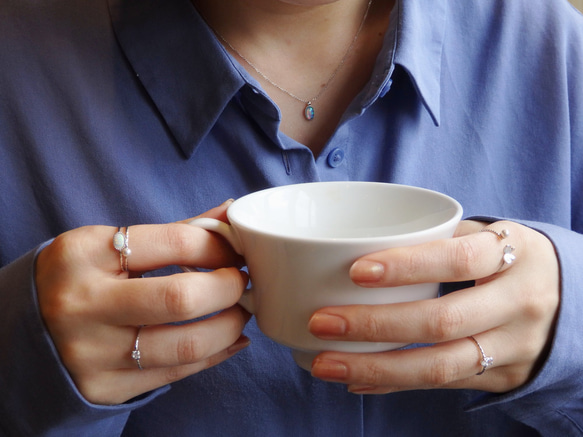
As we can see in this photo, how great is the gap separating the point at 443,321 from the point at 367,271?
0.35ft

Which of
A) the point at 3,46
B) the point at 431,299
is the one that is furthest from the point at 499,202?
the point at 3,46

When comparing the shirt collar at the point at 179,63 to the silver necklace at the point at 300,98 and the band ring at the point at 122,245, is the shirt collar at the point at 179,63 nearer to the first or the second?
the silver necklace at the point at 300,98

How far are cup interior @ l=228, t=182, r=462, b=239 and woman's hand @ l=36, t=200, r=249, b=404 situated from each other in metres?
0.10

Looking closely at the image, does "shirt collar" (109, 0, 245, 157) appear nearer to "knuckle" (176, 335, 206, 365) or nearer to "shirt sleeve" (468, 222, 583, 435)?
"knuckle" (176, 335, 206, 365)

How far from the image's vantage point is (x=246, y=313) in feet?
1.94

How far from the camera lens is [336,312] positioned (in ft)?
1.61

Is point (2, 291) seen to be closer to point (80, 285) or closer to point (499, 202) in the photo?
point (80, 285)

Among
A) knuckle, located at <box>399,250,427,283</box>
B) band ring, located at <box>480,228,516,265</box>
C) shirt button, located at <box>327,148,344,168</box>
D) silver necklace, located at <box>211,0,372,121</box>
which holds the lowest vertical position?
band ring, located at <box>480,228,516,265</box>

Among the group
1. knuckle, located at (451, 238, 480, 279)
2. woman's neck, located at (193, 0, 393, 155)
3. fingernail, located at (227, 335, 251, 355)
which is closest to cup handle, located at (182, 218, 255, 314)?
fingernail, located at (227, 335, 251, 355)

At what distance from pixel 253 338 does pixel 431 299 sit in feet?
1.10

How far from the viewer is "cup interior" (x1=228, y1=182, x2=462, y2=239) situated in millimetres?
622

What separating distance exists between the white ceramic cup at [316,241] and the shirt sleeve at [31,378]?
20 centimetres

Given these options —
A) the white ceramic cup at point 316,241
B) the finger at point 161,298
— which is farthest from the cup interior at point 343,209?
the finger at point 161,298

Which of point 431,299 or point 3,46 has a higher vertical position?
point 3,46
